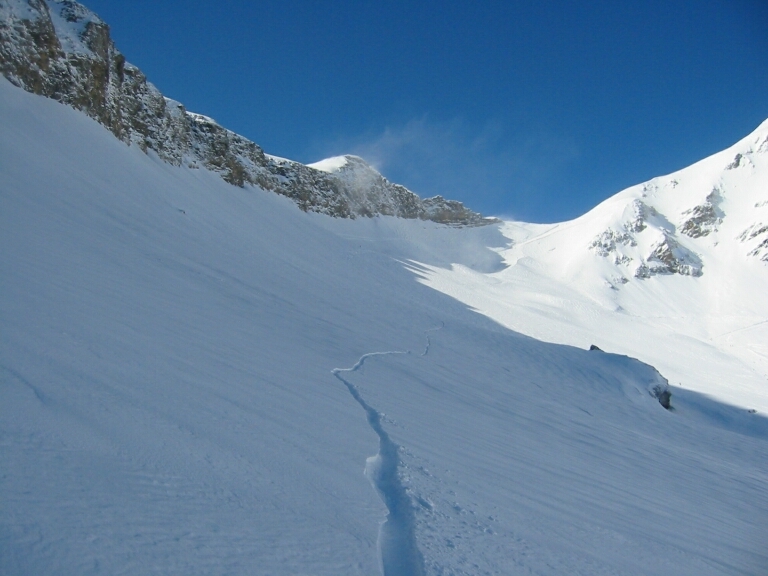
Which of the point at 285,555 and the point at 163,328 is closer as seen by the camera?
the point at 285,555

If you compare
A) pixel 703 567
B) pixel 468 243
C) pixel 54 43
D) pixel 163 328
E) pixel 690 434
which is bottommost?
pixel 163 328

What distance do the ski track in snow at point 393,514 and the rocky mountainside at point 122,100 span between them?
24585mm

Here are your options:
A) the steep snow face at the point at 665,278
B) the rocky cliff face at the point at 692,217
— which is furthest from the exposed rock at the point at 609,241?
the steep snow face at the point at 665,278

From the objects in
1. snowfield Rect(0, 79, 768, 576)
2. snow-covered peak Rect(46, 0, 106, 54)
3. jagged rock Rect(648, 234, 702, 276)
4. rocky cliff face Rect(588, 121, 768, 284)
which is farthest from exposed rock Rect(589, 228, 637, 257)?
snow-covered peak Rect(46, 0, 106, 54)

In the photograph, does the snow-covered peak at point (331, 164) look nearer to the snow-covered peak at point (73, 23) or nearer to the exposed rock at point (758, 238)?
the snow-covered peak at point (73, 23)

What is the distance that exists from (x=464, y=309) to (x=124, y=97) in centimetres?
2929

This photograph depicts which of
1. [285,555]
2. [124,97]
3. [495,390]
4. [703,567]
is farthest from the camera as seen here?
[124,97]

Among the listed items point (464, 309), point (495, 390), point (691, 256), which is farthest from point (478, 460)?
point (691, 256)

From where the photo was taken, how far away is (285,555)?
2.11 m

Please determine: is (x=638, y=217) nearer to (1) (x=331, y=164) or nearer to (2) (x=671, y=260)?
(2) (x=671, y=260)

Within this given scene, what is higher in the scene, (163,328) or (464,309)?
(464,309)

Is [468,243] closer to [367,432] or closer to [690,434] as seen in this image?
[690,434]

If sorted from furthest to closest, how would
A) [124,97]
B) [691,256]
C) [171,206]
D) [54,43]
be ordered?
1. [691,256]
2. [124,97]
3. [54,43]
4. [171,206]

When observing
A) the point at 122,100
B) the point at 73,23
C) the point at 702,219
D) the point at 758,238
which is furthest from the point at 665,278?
the point at 73,23
